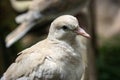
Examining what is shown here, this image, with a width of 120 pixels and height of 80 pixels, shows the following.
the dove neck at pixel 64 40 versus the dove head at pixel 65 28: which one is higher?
the dove head at pixel 65 28

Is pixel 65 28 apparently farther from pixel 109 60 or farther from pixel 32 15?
pixel 109 60

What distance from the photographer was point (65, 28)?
1440 millimetres

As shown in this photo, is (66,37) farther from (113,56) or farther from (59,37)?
(113,56)

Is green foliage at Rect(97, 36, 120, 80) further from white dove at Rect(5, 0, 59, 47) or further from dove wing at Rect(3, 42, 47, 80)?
dove wing at Rect(3, 42, 47, 80)

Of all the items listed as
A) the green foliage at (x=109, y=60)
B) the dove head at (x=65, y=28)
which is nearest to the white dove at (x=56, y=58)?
the dove head at (x=65, y=28)

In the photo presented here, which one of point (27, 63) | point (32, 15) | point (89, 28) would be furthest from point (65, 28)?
point (32, 15)

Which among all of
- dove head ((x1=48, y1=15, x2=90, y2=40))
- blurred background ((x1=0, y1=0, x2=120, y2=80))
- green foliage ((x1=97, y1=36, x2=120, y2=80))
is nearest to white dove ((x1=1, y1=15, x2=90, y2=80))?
dove head ((x1=48, y1=15, x2=90, y2=40))

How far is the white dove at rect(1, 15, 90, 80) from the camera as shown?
4.63 ft

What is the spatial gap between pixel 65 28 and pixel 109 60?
9.78ft

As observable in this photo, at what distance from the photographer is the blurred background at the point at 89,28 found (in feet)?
7.90

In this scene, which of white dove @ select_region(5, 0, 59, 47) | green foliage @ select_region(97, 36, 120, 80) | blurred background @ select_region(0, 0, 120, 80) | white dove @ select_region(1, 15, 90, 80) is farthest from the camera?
green foliage @ select_region(97, 36, 120, 80)

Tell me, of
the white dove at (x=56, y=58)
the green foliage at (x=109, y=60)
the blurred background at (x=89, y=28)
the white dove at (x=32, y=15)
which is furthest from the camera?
the green foliage at (x=109, y=60)

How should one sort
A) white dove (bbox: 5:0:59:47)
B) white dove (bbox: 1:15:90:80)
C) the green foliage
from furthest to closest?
the green foliage, white dove (bbox: 5:0:59:47), white dove (bbox: 1:15:90:80)

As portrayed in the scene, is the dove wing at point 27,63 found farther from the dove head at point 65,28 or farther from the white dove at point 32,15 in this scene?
the white dove at point 32,15
